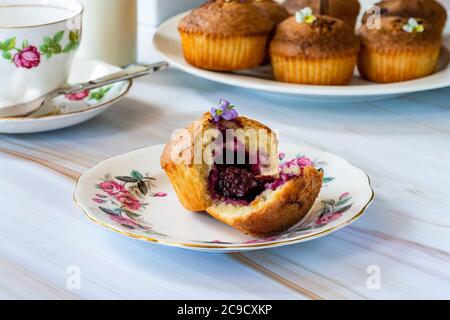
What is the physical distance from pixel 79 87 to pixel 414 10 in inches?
25.1

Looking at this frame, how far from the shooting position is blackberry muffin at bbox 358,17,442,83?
4.23 feet

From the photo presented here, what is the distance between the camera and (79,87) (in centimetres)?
118

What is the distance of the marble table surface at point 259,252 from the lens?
755 millimetres

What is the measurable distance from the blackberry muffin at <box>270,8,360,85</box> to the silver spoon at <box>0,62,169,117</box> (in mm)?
205

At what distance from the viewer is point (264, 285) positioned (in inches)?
29.8

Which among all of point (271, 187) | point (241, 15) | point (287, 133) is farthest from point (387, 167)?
point (241, 15)

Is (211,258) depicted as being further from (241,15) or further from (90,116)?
(241,15)

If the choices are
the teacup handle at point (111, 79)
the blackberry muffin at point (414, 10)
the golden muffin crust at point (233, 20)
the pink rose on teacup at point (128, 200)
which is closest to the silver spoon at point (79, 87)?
the teacup handle at point (111, 79)

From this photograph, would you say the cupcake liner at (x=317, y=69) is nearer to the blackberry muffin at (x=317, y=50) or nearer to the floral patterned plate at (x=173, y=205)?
the blackberry muffin at (x=317, y=50)

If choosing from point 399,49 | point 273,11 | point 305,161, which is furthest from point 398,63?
point 305,161

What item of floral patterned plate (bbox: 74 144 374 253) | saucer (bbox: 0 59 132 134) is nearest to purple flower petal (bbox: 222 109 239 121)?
floral patterned plate (bbox: 74 144 374 253)

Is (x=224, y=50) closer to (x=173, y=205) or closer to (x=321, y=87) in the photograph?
(x=321, y=87)

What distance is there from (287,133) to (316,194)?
34 cm

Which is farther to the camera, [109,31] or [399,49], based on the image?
[109,31]
